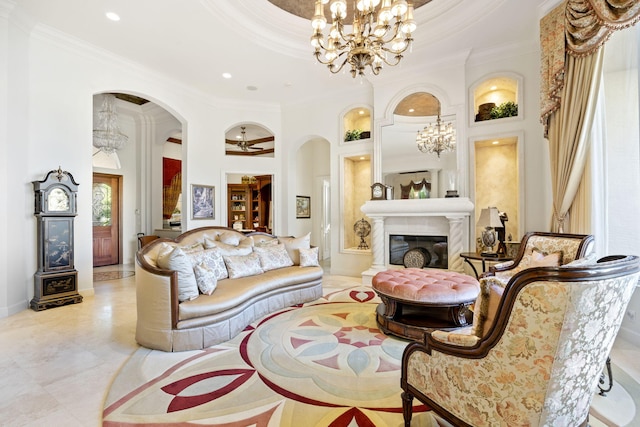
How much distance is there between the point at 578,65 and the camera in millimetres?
3014

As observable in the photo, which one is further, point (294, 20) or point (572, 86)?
point (294, 20)

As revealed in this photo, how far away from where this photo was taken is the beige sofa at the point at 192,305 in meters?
2.72

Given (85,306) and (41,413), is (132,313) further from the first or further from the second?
(41,413)

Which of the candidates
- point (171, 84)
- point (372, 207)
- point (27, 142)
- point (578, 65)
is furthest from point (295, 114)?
point (578, 65)

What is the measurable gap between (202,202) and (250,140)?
11.9 ft

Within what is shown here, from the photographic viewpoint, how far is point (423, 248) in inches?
208

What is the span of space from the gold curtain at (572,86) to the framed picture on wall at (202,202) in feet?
19.1

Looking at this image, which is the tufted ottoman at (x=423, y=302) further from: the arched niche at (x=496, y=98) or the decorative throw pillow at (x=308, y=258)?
the arched niche at (x=496, y=98)

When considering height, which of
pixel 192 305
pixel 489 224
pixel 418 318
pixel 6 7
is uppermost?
pixel 6 7

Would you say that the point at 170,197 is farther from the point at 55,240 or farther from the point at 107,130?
the point at 55,240

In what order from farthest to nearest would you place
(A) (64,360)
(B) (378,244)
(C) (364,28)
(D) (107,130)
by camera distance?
1. (D) (107,130)
2. (B) (378,244)
3. (C) (364,28)
4. (A) (64,360)

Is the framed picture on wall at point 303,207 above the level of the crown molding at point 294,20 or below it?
below

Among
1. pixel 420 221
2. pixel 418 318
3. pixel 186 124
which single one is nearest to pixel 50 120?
pixel 186 124

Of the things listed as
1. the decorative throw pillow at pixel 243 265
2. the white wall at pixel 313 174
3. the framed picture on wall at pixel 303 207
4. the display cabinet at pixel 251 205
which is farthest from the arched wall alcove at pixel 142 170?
the decorative throw pillow at pixel 243 265
